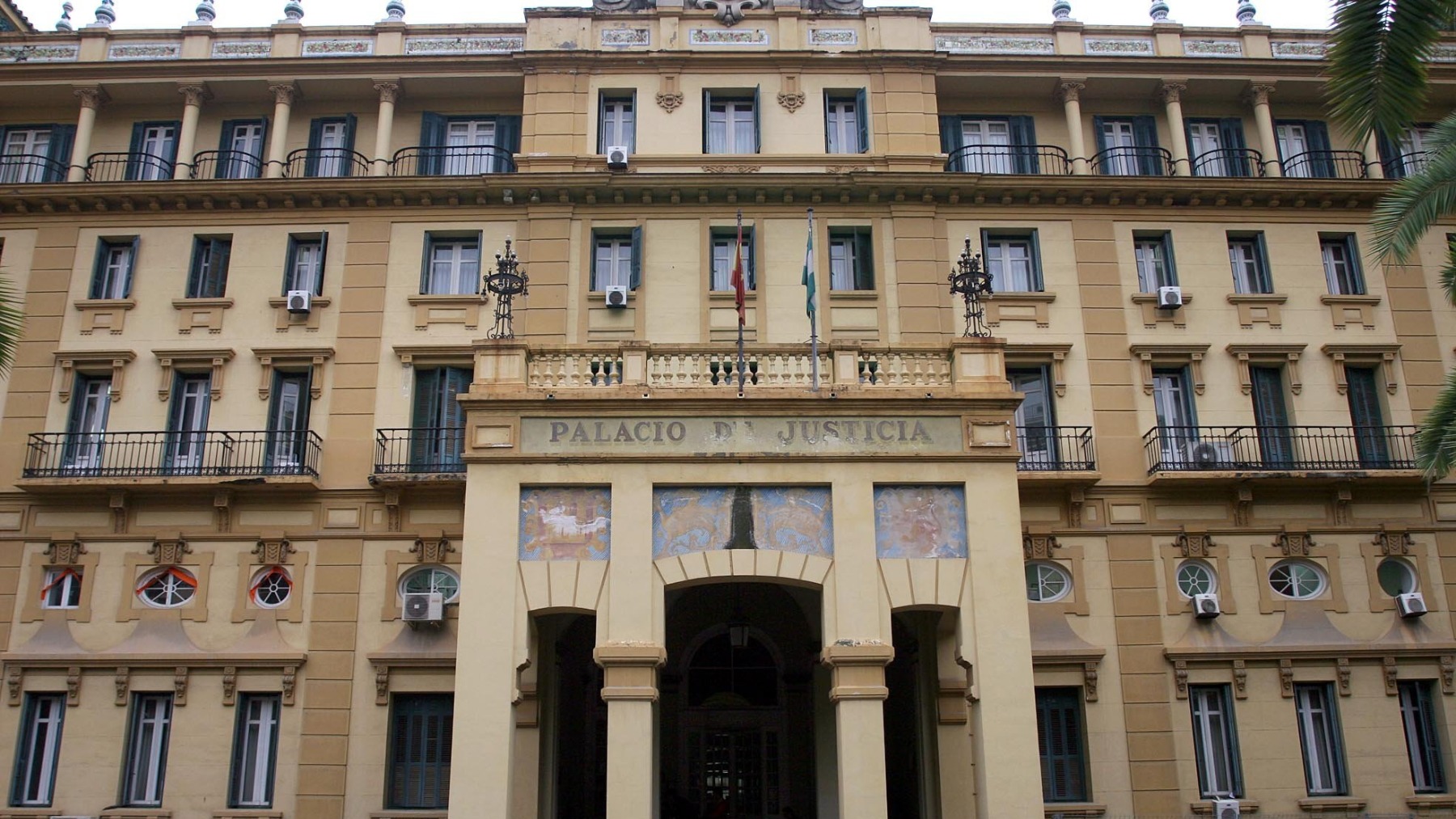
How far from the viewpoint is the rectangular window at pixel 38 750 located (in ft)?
68.6

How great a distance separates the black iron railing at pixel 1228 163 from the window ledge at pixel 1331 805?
12882 millimetres

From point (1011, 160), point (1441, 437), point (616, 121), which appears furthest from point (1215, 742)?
point (616, 121)

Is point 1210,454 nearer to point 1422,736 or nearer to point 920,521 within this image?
point 1422,736

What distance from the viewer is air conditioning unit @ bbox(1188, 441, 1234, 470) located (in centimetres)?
2241

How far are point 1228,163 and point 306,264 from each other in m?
20.0

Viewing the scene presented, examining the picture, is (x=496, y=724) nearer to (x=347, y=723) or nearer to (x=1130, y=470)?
(x=347, y=723)

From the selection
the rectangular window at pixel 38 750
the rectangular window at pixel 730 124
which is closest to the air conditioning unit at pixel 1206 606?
the rectangular window at pixel 730 124

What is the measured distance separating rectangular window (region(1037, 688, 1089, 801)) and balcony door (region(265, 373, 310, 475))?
48.8ft

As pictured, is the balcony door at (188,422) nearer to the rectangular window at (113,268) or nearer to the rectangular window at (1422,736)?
the rectangular window at (113,268)

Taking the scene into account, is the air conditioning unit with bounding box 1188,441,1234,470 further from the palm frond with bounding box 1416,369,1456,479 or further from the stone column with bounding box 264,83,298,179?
the stone column with bounding box 264,83,298,179

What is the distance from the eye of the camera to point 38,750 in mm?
21234

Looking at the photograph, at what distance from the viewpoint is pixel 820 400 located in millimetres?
17234

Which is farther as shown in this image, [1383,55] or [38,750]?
[38,750]

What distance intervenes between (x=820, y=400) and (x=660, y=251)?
25.9 feet
